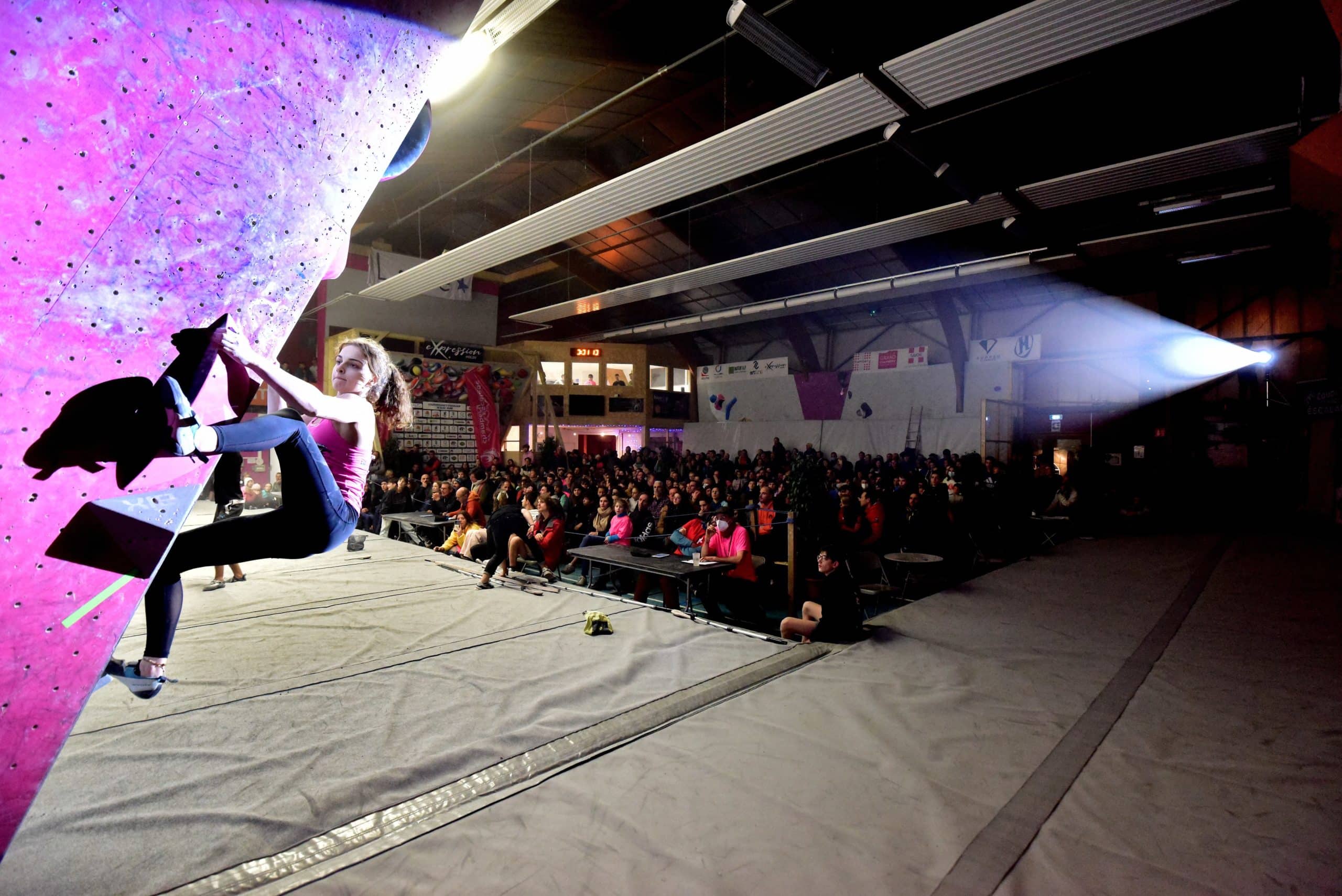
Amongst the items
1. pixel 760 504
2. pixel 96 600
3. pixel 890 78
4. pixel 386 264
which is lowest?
pixel 760 504

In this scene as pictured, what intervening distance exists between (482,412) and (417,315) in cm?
301

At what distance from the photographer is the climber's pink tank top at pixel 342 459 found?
1885mm

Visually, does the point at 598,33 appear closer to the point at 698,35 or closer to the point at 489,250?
the point at 698,35

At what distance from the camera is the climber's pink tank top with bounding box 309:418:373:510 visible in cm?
188

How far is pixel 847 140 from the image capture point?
9.04 metres

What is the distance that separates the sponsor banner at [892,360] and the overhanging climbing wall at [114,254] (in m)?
15.4

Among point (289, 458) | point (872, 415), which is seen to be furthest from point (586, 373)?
point (289, 458)

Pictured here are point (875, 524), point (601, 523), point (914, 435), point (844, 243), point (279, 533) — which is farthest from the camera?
point (914, 435)

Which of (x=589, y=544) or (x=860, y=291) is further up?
(x=860, y=291)

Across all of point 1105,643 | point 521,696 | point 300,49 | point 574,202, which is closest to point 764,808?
point 521,696

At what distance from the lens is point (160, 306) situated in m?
1.33

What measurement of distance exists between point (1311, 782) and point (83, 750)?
4.58 metres

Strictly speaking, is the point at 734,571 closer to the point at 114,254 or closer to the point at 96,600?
the point at 96,600

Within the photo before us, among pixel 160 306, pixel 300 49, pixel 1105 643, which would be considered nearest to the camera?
pixel 160 306
